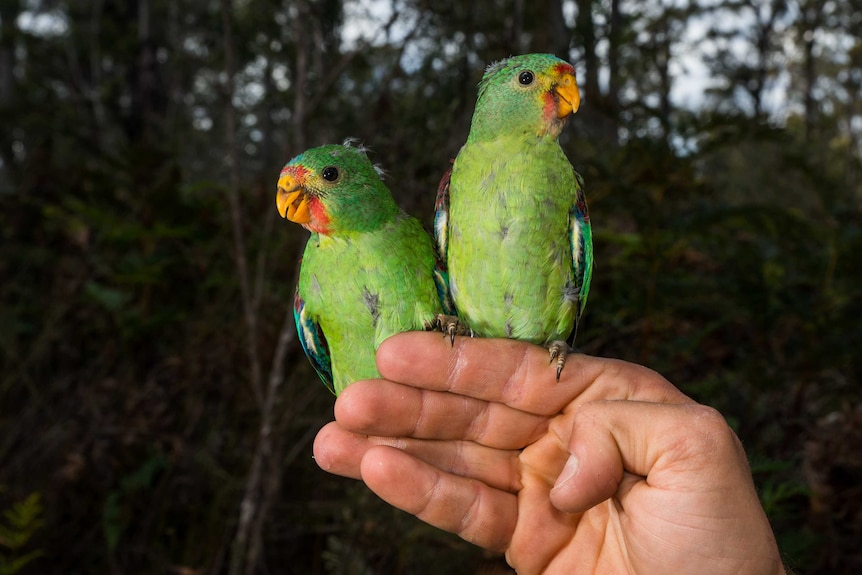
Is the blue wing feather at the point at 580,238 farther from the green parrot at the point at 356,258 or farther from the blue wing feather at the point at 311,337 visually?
Answer: the blue wing feather at the point at 311,337

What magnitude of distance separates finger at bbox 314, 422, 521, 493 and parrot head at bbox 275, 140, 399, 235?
796 mm

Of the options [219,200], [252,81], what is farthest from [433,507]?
[252,81]

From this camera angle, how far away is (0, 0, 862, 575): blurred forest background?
367cm

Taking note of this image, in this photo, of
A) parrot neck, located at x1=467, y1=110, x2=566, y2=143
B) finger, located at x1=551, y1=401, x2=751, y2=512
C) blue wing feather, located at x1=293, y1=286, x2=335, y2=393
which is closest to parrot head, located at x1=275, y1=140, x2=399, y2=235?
blue wing feather, located at x1=293, y1=286, x2=335, y2=393

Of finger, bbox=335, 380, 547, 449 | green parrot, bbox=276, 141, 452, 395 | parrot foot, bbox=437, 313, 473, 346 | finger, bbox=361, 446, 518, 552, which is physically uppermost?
green parrot, bbox=276, 141, 452, 395

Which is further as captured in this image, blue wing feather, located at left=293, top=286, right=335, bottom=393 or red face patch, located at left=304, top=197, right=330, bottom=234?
blue wing feather, located at left=293, top=286, right=335, bottom=393

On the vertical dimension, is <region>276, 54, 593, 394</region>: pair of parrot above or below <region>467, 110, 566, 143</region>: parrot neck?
below

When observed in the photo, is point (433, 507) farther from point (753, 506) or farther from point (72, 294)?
point (72, 294)

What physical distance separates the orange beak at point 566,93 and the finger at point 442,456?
1.36 meters

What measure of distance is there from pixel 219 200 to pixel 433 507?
4626 mm

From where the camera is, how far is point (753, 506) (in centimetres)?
167

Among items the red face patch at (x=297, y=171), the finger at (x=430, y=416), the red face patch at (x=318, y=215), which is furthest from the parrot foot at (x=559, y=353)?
the red face patch at (x=297, y=171)

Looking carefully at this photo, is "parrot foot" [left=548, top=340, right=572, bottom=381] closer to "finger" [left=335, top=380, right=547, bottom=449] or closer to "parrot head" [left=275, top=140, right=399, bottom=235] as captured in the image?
"finger" [left=335, top=380, right=547, bottom=449]

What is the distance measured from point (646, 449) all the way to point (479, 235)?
0.93m
